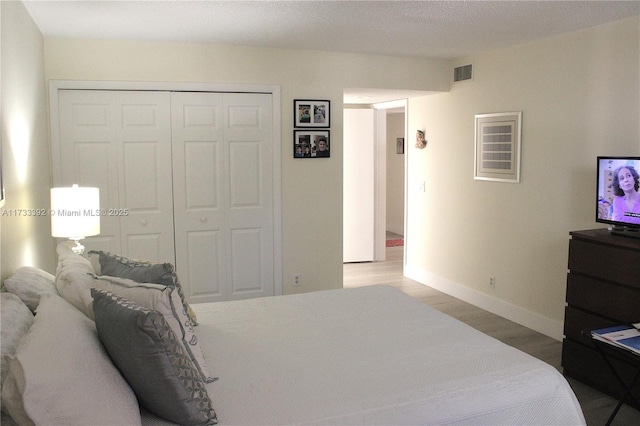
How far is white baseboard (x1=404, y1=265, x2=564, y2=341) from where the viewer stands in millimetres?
4480

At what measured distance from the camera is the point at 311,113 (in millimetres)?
5023

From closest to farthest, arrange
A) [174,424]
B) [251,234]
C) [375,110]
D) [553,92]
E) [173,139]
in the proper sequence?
[174,424], [553,92], [173,139], [251,234], [375,110]

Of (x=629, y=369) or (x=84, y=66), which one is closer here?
(x=629, y=369)

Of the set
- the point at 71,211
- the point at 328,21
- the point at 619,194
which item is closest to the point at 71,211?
the point at 71,211

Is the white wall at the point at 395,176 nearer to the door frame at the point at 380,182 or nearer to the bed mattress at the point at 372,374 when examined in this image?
the door frame at the point at 380,182

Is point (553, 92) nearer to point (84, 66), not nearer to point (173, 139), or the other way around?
point (173, 139)

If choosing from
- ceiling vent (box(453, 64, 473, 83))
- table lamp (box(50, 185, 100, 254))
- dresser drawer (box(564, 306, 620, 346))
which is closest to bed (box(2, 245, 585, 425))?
table lamp (box(50, 185, 100, 254))

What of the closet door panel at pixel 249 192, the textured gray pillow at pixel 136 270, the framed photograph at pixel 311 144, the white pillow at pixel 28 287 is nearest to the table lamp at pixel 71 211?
the textured gray pillow at pixel 136 270

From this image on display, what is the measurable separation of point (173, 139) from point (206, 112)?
1.21ft

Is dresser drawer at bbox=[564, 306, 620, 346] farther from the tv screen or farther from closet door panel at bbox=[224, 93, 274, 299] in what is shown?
closet door panel at bbox=[224, 93, 274, 299]

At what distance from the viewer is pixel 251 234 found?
4.97m

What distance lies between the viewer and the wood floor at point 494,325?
323cm

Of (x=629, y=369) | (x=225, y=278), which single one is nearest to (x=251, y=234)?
(x=225, y=278)

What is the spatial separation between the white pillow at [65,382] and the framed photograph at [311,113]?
3419mm
